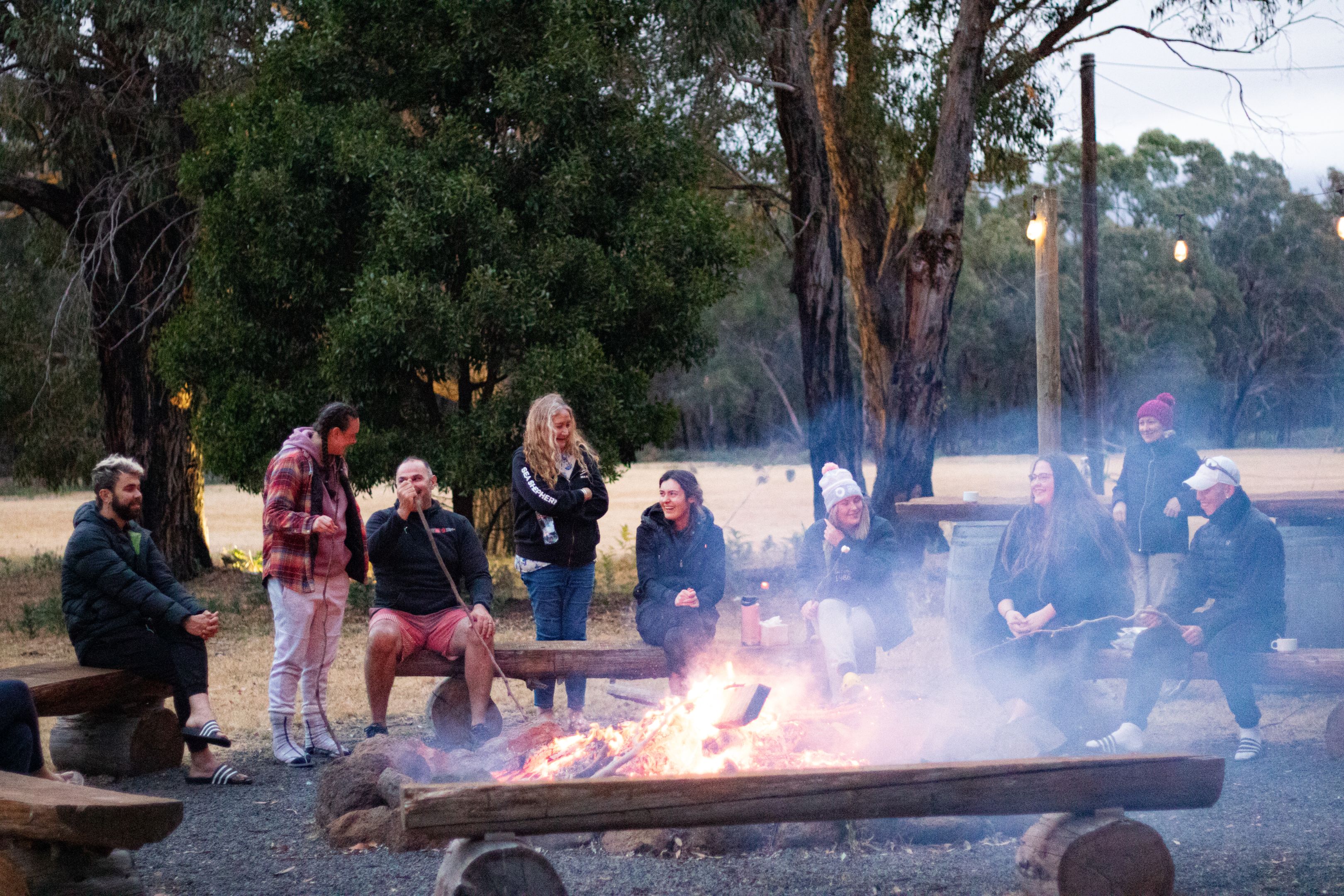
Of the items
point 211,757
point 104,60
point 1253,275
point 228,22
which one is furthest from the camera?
point 1253,275

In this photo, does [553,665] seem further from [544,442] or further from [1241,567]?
[1241,567]

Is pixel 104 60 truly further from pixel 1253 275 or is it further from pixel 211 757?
pixel 1253 275

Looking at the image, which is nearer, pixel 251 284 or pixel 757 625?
pixel 757 625

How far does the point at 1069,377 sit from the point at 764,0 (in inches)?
1498

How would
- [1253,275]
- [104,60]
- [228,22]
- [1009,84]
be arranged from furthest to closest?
[1253,275], [1009,84], [104,60], [228,22]

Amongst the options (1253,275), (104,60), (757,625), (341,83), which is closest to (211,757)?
(757,625)

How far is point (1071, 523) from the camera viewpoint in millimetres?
5668

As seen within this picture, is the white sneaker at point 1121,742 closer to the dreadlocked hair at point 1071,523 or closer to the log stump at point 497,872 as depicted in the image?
the dreadlocked hair at point 1071,523

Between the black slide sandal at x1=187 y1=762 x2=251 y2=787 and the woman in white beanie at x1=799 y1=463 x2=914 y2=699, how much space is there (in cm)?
289

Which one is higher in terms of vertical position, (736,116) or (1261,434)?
(736,116)

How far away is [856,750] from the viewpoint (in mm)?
5281

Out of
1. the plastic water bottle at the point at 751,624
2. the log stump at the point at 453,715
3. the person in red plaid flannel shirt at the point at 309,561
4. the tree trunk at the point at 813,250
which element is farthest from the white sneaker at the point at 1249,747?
the tree trunk at the point at 813,250

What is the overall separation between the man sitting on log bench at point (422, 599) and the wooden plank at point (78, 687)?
106 centimetres

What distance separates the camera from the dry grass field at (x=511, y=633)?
22.7ft
